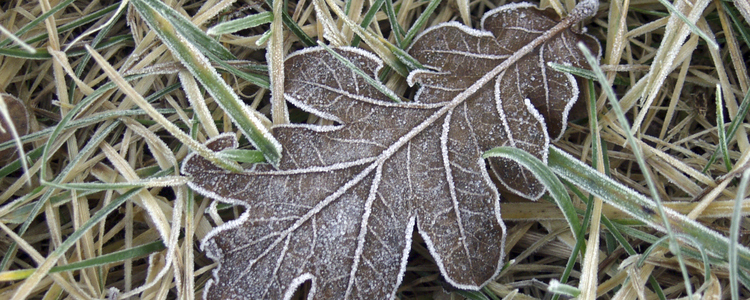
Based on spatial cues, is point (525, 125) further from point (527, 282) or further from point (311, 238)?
point (311, 238)

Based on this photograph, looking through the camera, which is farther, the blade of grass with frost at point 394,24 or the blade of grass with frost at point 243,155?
the blade of grass with frost at point 394,24

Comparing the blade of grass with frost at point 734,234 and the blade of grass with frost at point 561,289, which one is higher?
the blade of grass with frost at point 734,234

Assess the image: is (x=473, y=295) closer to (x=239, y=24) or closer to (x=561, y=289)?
(x=561, y=289)

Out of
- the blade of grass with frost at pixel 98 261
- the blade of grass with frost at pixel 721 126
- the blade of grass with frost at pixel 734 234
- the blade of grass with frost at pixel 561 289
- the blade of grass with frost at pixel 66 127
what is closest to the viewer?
the blade of grass with frost at pixel 734 234

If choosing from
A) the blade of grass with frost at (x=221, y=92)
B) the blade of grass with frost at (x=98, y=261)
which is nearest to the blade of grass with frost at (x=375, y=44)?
the blade of grass with frost at (x=221, y=92)

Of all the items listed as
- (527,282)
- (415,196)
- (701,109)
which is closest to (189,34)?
(415,196)

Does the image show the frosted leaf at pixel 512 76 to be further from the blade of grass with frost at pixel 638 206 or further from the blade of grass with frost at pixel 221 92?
the blade of grass with frost at pixel 221 92

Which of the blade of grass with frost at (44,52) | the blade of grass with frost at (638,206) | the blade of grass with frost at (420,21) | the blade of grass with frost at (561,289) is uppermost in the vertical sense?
the blade of grass with frost at (44,52)

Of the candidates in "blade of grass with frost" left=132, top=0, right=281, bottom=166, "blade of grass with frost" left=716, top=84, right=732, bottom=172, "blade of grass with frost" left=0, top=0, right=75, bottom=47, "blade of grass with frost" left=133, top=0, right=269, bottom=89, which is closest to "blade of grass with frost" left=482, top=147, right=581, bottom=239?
"blade of grass with frost" left=716, top=84, right=732, bottom=172
